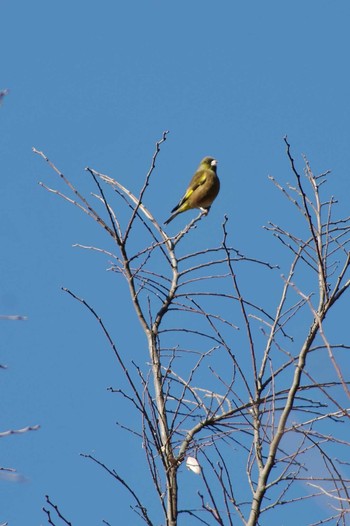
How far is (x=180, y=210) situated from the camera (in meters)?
9.88

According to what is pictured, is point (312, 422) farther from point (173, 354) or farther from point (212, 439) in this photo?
point (173, 354)

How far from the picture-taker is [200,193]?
9836mm

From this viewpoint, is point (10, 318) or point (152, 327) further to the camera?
point (152, 327)

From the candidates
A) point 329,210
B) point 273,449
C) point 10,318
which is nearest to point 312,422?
point 273,449

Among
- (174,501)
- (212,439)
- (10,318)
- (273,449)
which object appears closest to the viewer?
(10,318)

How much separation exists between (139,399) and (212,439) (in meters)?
0.41

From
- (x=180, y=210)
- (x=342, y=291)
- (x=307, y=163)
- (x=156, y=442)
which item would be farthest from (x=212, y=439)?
(x=180, y=210)

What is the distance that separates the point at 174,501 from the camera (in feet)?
12.0

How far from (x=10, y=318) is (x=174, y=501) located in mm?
1625

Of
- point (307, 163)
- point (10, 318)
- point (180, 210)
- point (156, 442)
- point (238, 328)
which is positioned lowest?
point (10, 318)

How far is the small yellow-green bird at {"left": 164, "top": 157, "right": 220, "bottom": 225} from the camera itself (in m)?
9.79

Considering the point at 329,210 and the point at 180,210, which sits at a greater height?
the point at 180,210

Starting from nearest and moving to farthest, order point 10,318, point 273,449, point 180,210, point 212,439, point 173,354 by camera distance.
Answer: point 10,318 < point 273,449 < point 212,439 < point 173,354 < point 180,210

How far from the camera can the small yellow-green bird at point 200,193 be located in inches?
385
